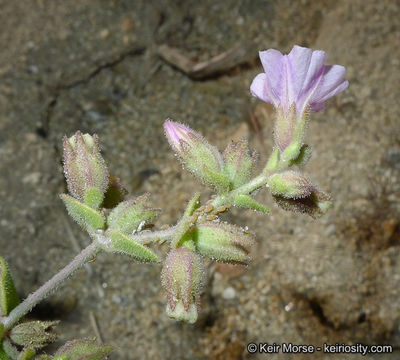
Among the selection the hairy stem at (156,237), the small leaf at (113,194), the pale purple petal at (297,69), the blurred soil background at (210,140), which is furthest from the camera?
the blurred soil background at (210,140)

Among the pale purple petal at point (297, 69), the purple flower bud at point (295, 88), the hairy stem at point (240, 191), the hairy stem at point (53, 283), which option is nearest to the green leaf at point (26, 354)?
the hairy stem at point (53, 283)

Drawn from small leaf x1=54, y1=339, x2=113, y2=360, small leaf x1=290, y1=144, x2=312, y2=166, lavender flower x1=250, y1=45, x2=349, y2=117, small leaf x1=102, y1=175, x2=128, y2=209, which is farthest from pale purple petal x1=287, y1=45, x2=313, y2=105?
small leaf x1=54, y1=339, x2=113, y2=360

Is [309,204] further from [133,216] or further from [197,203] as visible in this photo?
[133,216]

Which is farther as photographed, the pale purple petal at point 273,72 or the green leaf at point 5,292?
the green leaf at point 5,292

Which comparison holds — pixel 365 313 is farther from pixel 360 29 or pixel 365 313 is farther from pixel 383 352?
pixel 360 29

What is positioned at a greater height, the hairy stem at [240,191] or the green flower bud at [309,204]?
the hairy stem at [240,191]

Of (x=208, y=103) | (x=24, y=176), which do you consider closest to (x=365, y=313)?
(x=208, y=103)

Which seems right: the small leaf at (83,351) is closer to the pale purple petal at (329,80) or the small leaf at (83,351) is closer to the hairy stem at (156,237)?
the hairy stem at (156,237)

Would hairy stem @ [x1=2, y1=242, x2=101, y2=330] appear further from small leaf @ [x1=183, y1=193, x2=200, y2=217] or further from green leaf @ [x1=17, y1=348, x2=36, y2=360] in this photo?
small leaf @ [x1=183, y1=193, x2=200, y2=217]
